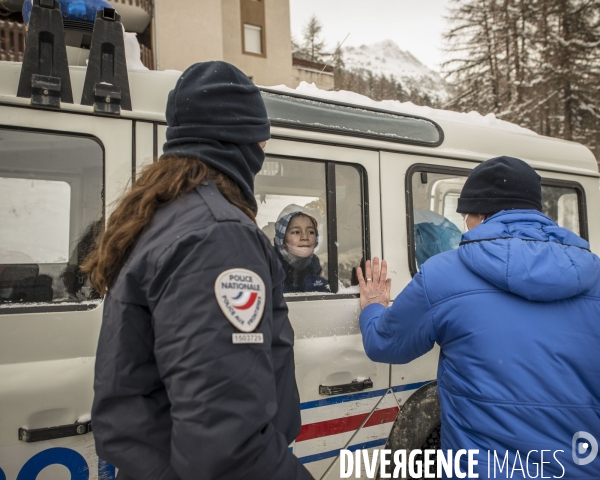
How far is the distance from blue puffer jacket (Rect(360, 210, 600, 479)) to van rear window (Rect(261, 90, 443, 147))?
1133 millimetres

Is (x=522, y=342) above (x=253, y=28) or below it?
below

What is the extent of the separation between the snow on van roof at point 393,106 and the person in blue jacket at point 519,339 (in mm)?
1316

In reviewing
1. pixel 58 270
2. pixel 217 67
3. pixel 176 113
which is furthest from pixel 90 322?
pixel 217 67

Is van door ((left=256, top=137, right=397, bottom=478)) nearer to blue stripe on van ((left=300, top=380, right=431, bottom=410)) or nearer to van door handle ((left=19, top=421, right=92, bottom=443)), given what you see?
blue stripe on van ((left=300, top=380, right=431, bottom=410))

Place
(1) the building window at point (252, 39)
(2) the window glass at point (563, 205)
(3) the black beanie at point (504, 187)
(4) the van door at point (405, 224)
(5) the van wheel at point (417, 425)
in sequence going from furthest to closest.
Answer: (1) the building window at point (252, 39) → (2) the window glass at point (563, 205) → (4) the van door at point (405, 224) → (5) the van wheel at point (417, 425) → (3) the black beanie at point (504, 187)

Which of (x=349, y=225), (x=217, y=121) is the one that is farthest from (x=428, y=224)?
(x=217, y=121)

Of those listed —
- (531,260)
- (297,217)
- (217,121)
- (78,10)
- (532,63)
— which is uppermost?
(532,63)

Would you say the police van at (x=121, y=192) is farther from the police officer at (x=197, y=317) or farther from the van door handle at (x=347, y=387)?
the police officer at (x=197, y=317)

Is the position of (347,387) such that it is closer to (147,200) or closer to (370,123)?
(370,123)

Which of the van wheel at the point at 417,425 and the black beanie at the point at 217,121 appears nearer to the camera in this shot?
the black beanie at the point at 217,121

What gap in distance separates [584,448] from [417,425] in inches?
43.0

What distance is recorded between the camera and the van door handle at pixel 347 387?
2.32 meters

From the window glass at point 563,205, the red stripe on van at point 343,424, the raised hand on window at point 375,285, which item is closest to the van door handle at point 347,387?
the red stripe on van at point 343,424

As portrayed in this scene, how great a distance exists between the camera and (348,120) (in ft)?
8.46
